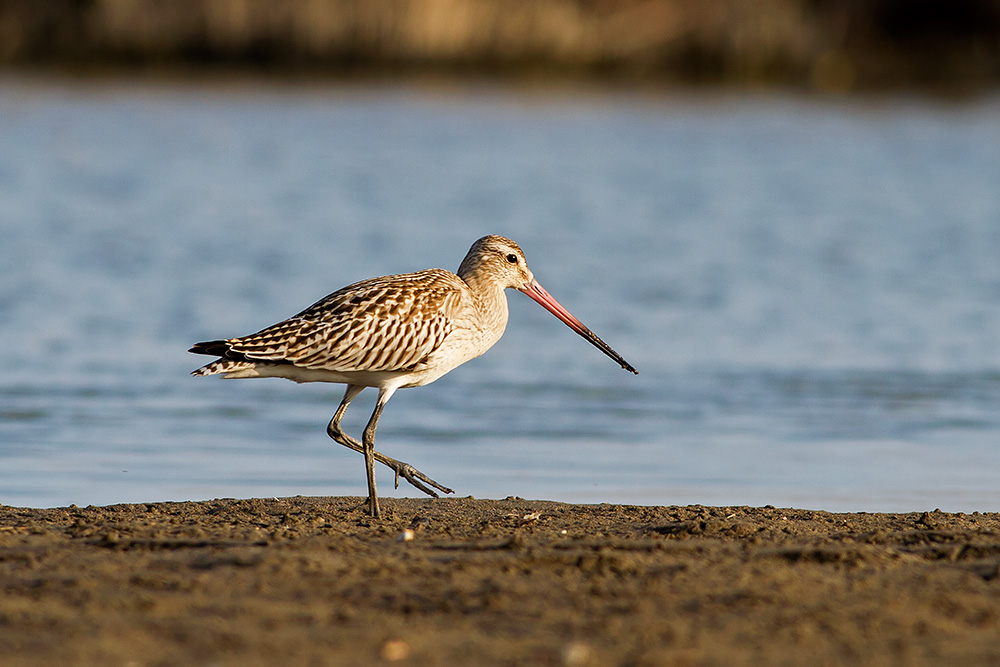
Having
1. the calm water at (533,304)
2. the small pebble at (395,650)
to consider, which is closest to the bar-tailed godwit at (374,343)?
the calm water at (533,304)

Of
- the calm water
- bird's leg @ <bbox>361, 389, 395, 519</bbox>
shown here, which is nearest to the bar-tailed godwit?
bird's leg @ <bbox>361, 389, 395, 519</bbox>

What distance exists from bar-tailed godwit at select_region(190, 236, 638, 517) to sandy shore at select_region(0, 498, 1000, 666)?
0.85m

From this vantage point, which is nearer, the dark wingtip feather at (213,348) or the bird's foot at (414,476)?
the dark wingtip feather at (213,348)

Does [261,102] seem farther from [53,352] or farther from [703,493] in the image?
[703,493]

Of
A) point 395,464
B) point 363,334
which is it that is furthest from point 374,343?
point 395,464

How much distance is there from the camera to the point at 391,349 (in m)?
7.29

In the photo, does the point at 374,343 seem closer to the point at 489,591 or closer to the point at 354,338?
the point at 354,338

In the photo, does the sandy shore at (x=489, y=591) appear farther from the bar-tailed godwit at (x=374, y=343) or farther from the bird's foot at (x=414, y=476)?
the bar-tailed godwit at (x=374, y=343)

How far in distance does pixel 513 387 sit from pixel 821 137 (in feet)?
58.0

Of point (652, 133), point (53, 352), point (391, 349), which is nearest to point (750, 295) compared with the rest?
point (53, 352)

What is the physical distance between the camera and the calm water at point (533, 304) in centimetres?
852

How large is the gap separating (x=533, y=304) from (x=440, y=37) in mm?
20434

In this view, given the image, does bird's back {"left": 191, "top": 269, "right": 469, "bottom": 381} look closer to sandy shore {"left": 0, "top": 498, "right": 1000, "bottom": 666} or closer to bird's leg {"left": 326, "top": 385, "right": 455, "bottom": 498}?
bird's leg {"left": 326, "top": 385, "right": 455, "bottom": 498}

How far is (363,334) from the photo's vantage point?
23.8 ft
